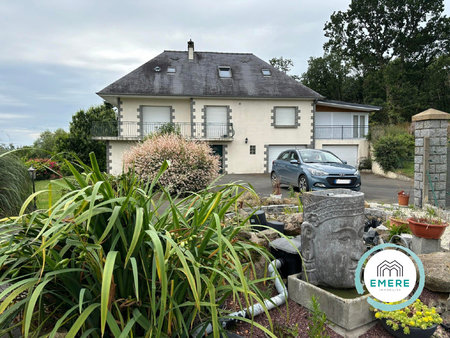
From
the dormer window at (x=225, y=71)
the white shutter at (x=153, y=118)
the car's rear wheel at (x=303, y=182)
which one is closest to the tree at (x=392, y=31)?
the dormer window at (x=225, y=71)

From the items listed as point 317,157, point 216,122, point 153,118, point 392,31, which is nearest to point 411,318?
point 317,157

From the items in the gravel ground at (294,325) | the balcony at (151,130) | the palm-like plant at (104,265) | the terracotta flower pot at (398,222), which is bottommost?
the gravel ground at (294,325)

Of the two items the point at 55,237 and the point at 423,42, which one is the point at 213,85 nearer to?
the point at 55,237

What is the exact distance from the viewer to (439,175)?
255 inches

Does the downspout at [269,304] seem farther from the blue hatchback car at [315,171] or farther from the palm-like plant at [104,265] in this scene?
the blue hatchback car at [315,171]

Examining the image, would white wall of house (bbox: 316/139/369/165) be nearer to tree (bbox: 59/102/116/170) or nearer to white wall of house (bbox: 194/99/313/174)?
white wall of house (bbox: 194/99/313/174)

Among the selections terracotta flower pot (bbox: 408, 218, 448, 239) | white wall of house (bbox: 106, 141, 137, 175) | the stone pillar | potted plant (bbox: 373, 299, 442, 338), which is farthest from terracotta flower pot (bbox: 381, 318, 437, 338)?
white wall of house (bbox: 106, 141, 137, 175)

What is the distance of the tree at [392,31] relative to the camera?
29.8 m

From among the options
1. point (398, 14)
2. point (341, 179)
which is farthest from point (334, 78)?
point (341, 179)

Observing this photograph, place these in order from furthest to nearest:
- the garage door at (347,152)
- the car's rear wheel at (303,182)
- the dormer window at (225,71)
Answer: the garage door at (347,152)
the dormer window at (225,71)
the car's rear wheel at (303,182)

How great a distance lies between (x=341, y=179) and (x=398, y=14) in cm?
3024

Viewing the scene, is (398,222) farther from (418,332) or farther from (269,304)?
(269,304)

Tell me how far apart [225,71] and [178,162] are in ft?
45.6

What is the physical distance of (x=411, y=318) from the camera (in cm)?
209
